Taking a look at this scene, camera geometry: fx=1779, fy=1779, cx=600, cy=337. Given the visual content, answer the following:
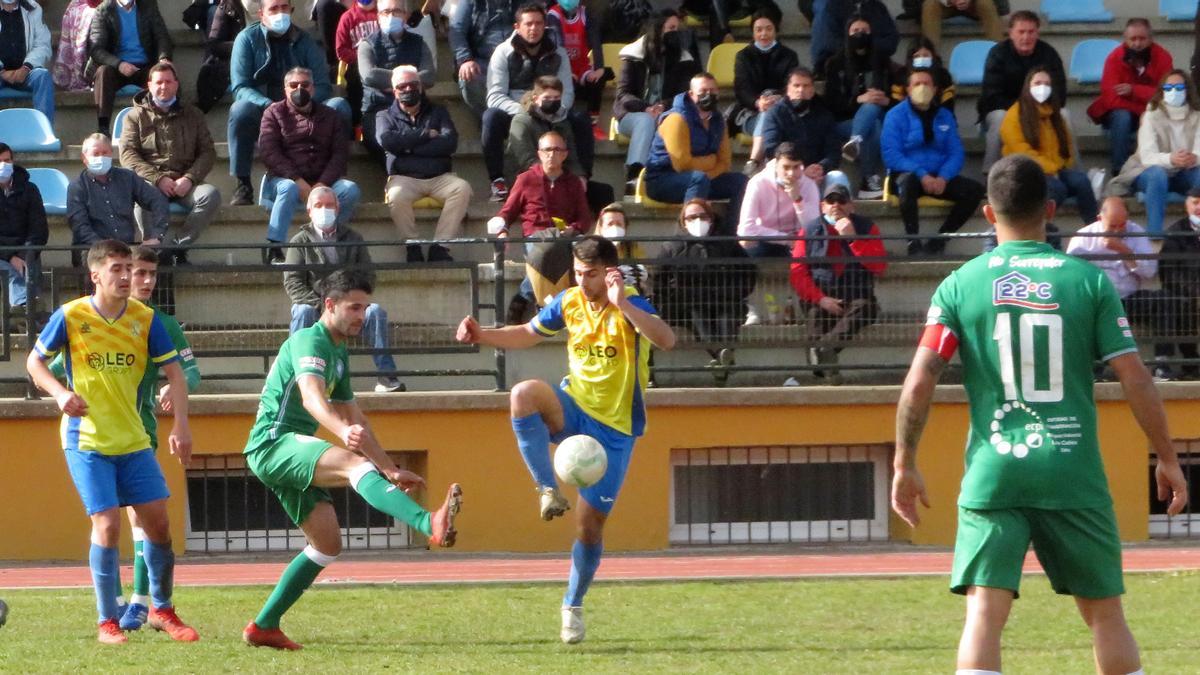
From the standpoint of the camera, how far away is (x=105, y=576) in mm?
9047

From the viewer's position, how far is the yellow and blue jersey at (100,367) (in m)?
9.05

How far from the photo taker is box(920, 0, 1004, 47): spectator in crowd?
17.8 metres

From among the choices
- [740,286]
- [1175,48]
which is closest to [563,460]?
[740,286]

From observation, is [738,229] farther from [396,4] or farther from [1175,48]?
[1175,48]

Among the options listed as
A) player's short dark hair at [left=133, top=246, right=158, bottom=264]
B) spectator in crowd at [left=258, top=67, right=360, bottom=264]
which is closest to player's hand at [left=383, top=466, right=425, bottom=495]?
player's short dark hair at [left=133, top=246, right=158, bottom=264]

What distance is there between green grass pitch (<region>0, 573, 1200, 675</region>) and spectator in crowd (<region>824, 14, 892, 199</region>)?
5.43m

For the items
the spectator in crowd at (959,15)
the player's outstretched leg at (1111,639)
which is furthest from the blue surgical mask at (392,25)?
the player's outstretched leg at (1111,639)

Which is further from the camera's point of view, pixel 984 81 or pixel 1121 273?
pixel 984 81

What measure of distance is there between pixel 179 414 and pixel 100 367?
1.55ft

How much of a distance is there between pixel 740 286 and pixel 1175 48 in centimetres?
727

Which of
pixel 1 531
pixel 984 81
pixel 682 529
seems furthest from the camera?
pixel 984 81

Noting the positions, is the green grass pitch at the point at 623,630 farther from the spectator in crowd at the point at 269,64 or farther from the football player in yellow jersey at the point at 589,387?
the spectator in crowd at the point at 269,64

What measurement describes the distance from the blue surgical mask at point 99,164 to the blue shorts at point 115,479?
546cm

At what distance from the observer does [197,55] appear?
57.3 feet
